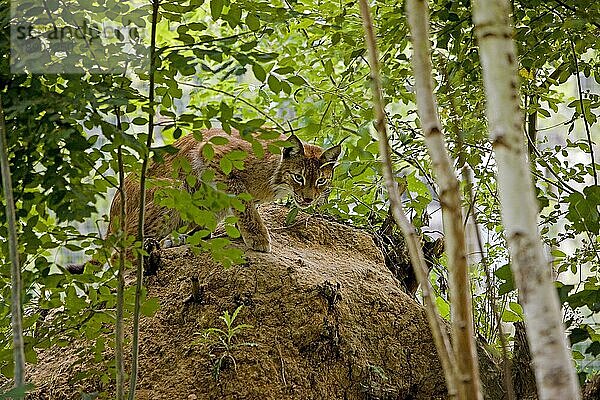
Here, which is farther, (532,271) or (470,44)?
(470,44)

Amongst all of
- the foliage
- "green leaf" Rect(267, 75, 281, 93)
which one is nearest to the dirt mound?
the foliage

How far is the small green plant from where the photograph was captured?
1514mm

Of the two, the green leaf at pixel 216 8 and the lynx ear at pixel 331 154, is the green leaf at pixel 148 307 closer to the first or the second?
the green leaf at pixel 216 8

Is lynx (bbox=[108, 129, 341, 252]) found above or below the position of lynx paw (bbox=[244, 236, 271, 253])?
above

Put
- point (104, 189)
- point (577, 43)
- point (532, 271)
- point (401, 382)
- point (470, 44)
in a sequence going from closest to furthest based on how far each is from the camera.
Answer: point (532, 271) → point (104, 189) → point (577, 43) → point (470, 44) → point (401, 382)

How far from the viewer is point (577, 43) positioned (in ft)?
3.92

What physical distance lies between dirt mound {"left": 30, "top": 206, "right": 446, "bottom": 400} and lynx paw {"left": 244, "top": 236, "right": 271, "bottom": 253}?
0.03 meters

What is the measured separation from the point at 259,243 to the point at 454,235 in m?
1.36

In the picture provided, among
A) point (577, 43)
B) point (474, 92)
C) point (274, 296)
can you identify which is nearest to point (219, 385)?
point (274, 296)

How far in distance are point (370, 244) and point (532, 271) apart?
168 cm

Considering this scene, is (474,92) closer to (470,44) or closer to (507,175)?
(470,44)

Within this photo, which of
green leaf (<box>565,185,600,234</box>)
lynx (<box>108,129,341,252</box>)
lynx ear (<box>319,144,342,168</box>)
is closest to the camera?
green leaf (<box>565,185,600,234</box>)

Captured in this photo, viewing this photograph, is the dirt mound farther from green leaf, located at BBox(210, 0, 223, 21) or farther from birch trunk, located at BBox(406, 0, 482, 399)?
birch trunk, located at BBox(406, 0, 482, 399)

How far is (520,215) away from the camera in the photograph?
16.2 inches
